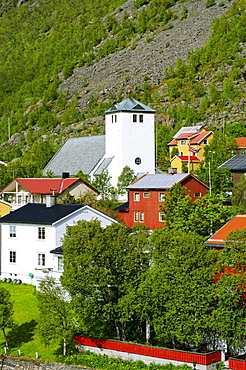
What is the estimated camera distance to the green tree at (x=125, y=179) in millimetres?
70531

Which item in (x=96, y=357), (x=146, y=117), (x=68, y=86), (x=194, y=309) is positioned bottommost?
(x=96, y=357)

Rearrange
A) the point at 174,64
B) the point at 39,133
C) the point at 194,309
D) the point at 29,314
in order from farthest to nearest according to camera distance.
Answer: the point at 174,64 < the point at 39,133 < the point at 29,314 < the point at 194,309

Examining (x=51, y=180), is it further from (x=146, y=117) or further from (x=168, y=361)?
(x=168, y=361)

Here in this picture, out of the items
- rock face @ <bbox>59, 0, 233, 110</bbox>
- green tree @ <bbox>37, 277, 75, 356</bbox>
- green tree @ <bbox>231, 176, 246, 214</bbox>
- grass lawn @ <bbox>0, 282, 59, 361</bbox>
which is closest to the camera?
green tree @ <bbox>37, 277, 75, 356</bbox>

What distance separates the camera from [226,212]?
43.2 metres

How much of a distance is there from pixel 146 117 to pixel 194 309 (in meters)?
50.3

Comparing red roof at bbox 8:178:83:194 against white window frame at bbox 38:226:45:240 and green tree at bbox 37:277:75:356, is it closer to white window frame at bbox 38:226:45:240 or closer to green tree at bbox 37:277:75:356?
white window frame at bbox 38:226:45:240

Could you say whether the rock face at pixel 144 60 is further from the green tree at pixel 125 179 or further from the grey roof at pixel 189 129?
the green tree at pixel 125 179

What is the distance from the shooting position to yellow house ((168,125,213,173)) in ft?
282

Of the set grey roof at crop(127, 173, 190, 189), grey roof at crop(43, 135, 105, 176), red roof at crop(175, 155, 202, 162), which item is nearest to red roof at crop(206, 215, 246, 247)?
grey roof at crop(127, 173, 190, 189)

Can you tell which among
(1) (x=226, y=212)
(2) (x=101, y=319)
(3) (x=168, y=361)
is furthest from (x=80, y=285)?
(1) (x=226, y=212)

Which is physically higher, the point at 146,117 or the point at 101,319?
the point at 146,117

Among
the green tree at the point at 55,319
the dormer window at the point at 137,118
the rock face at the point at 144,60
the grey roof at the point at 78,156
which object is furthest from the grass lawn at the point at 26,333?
the rock face at the point at 144,60

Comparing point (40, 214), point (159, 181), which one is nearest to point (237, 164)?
point (159, 181)
